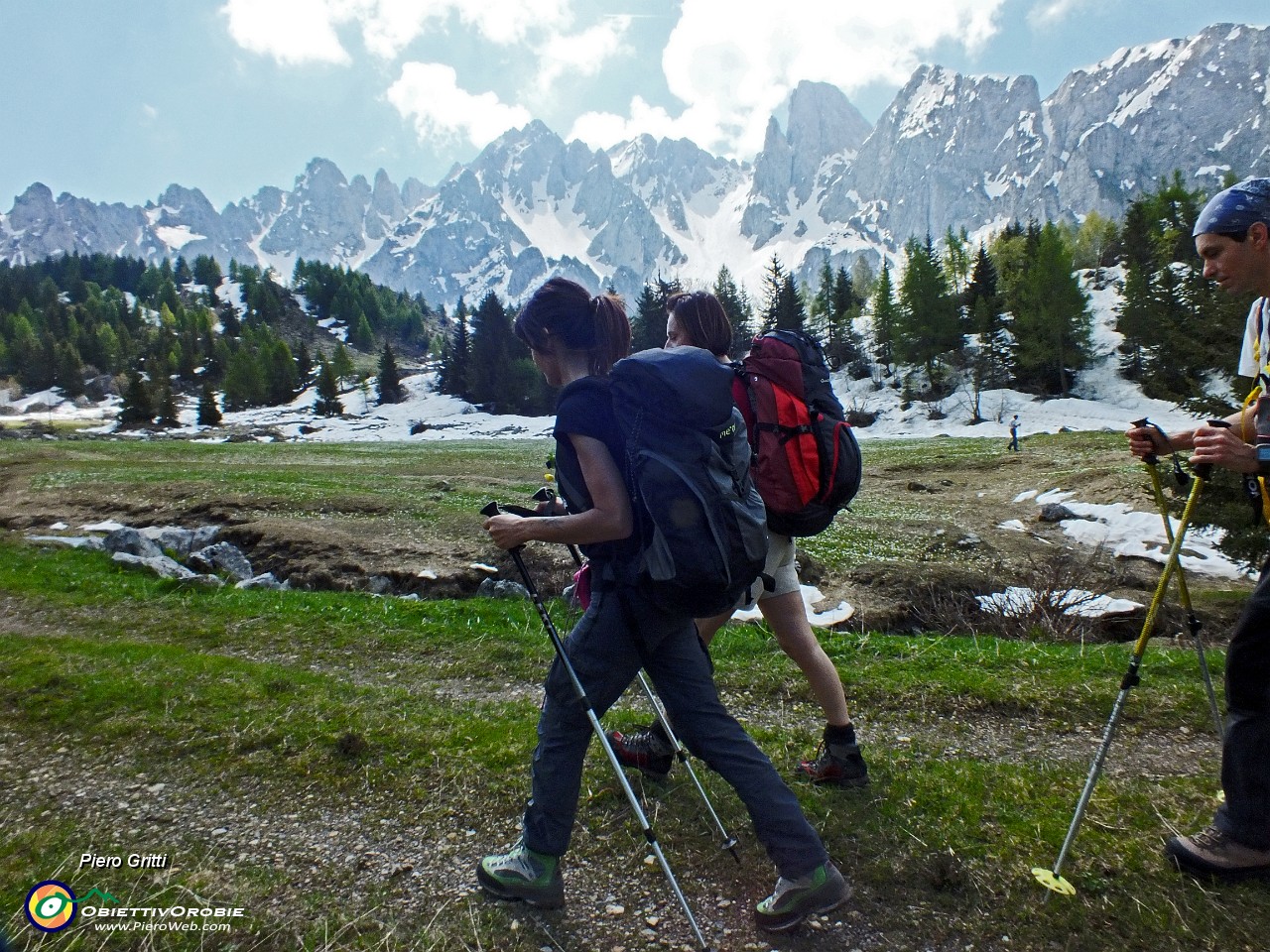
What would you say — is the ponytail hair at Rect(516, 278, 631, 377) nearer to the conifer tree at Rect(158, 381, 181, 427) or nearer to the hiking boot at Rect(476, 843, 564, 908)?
the hiking boot at Rect(476, 843, 564, 908)

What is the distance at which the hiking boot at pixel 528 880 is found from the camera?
11.3ft

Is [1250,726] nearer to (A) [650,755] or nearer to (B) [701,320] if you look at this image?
(A) [650,755]

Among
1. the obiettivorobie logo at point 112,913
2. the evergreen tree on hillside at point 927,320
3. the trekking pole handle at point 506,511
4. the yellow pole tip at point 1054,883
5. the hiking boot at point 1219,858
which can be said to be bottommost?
the obiettivorobie logo at point 112,913

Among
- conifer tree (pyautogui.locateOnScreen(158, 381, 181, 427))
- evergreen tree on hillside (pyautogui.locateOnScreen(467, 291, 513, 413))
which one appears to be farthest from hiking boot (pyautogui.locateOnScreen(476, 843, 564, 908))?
conifer tree (pyautogui.locateOnScreen(158, 381, 181, 427))

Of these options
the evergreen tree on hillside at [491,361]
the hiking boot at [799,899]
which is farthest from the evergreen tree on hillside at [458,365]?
the hiking boot at [799,899]

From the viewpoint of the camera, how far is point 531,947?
324cm

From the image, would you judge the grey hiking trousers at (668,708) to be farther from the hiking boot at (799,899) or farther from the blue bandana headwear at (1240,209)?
the blue bandana headwear at (1240,209)

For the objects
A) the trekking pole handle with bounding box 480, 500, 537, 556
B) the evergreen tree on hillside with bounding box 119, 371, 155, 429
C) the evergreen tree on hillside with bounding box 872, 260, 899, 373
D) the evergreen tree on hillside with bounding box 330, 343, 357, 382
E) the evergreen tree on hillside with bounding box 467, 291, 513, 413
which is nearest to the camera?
the trekking pole handle with bounding box 480, 500, 537, 556

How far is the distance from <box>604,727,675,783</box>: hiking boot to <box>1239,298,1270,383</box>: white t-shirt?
3846mm

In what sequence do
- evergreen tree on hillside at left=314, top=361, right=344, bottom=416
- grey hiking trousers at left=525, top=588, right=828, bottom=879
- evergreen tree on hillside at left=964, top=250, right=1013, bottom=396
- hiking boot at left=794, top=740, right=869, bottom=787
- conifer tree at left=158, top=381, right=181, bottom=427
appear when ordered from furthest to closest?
evergreen tree on hillside at left=314, top=361, right=344, bottom=416 < conifer tree at left=158, top=381, right=181, bottom=427 < evergreen tree on hillside at left=964, top=250, right=1013, bottom=396 < hiking boot at left=794, top=740, right=869, bottom=787 < grey hiking trousers at left=525, top=588, right=828, bottom=879

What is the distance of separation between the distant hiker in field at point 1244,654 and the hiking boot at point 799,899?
173 cm

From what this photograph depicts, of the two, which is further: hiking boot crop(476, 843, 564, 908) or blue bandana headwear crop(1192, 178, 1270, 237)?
hiking boot crop(476, 843, 564, 908)

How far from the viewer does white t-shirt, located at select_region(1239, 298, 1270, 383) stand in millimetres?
3314

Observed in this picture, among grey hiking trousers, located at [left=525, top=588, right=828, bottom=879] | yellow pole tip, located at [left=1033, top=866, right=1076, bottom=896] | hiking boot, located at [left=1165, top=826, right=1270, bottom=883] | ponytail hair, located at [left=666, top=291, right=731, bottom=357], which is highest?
ponytail hair, located at [left=666, top=291, right=731, bottom=357]
